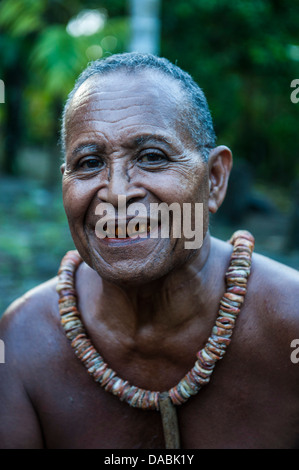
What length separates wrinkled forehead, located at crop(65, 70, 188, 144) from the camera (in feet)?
6.43

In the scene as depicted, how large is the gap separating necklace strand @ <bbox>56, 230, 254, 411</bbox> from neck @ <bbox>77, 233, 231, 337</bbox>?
0.07m

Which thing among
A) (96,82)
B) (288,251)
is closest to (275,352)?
(96,82)

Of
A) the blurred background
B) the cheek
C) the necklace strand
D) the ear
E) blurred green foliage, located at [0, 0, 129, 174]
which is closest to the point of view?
the cheek

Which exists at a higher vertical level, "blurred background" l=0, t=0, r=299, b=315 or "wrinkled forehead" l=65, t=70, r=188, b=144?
"blurred background" l=0, t=0, r=299, b=315

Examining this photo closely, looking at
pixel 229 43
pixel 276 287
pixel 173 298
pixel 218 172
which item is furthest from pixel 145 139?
pixel 229 43

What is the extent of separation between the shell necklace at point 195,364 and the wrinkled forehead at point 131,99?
0.70 m

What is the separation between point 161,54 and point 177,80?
7591 mm

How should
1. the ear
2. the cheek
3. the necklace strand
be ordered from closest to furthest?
the cheek < the necklace strand < the ear

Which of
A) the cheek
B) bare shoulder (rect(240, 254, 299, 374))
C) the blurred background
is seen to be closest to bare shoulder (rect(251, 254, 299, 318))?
bare shoulder (rect(240, 254, 299, 374))

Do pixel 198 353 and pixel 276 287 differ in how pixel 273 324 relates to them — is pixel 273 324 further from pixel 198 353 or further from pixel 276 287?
pixel 198 353

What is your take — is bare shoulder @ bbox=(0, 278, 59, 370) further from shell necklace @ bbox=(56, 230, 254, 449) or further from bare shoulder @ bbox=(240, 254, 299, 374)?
bare shoulder @ bbox=(240, 254, 299, 374)

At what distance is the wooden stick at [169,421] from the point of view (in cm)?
215

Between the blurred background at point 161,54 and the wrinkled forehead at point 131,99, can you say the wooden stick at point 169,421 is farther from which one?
the blurred background at point 161,54

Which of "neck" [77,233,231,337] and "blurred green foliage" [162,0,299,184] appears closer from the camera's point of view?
"neck" [77,233,231,337]
